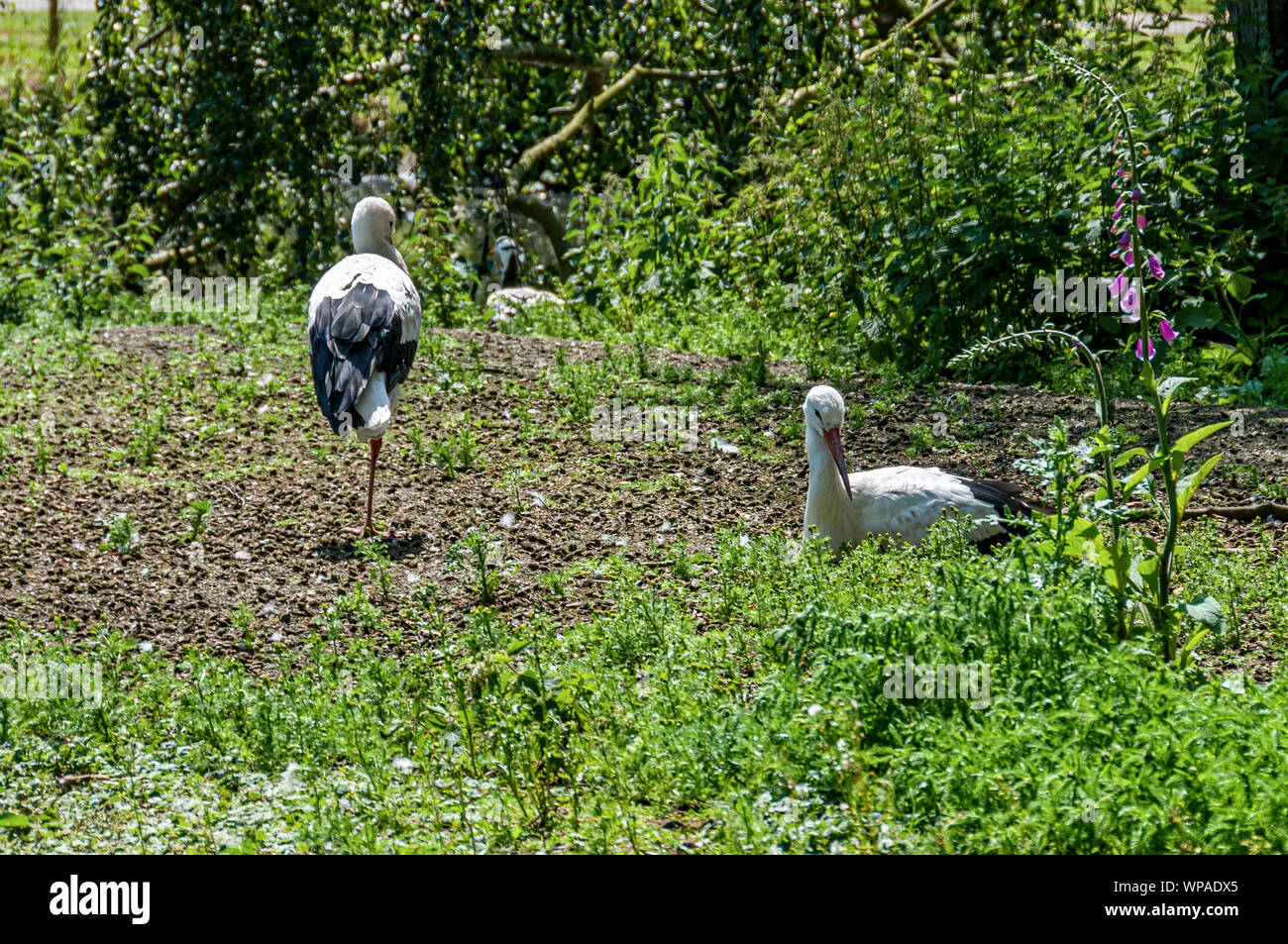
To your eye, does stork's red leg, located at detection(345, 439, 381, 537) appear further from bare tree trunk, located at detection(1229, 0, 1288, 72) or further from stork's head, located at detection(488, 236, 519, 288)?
stork's head, located at detection(488, 236, 519, 288)

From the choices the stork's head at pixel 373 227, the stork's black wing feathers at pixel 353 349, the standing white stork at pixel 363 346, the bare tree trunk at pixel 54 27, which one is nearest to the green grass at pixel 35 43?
the bare tree trunk at pixel 54 27

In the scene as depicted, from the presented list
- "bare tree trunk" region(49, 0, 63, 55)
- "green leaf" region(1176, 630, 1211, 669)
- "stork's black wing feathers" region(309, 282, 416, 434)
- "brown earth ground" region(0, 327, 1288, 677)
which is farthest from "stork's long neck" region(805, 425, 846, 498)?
"bare tree trunk" region(49, 0, 63, 55)

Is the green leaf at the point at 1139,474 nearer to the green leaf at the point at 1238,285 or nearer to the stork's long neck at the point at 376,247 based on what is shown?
the green leaf at the point at 1238,285

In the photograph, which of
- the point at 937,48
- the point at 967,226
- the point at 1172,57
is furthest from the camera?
the point at 937,48

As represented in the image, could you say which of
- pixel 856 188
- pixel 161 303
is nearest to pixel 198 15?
pixel 161 303

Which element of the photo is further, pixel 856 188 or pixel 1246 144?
pixel 856 188

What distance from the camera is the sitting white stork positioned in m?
11.1

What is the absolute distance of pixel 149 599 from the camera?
246 inches

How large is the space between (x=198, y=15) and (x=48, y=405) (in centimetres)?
577

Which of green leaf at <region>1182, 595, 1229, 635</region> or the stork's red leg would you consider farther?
the stork's red leg

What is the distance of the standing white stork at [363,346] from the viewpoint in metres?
6.98

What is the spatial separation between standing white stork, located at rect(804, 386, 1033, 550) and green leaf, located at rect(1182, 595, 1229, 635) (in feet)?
5.50
